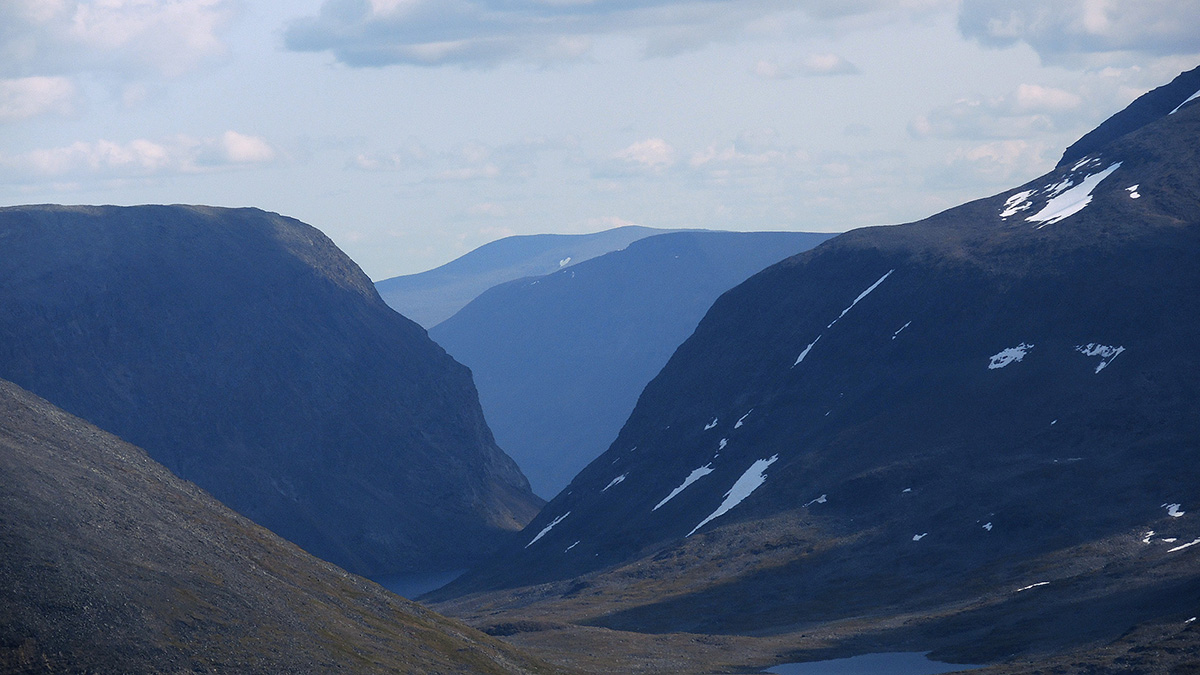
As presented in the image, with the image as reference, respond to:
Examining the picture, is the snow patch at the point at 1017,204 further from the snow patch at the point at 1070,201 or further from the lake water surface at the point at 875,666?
the lake water surface at the point at 875,666

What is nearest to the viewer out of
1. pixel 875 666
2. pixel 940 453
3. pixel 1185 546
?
pixel 875 666

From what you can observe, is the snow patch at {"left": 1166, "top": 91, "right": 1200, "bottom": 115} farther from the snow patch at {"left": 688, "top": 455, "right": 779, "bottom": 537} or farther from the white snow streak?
the snow patch at {"left": 688, "top": 455, "right": 779, "bottom": 537}

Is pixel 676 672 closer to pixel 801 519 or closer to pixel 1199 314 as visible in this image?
pixel 801 519

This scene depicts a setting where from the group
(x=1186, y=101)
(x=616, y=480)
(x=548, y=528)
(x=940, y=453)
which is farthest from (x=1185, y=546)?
(x=1186, y=101)

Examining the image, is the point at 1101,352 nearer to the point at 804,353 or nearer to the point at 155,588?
the point at 804,353

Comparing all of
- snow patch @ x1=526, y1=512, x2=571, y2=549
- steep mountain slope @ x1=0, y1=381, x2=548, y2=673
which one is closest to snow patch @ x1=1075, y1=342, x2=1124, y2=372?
steep mountain slope @ x1=0, y1=381, x2=548, y2=673

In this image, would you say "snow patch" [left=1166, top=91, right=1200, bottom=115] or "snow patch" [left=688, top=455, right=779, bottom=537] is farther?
"snow patch" [left=1166, top=91, right=1200, bottom=115]

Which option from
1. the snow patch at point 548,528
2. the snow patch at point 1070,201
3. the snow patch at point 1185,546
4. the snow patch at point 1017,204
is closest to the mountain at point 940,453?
the snow patch at point 1185,546
